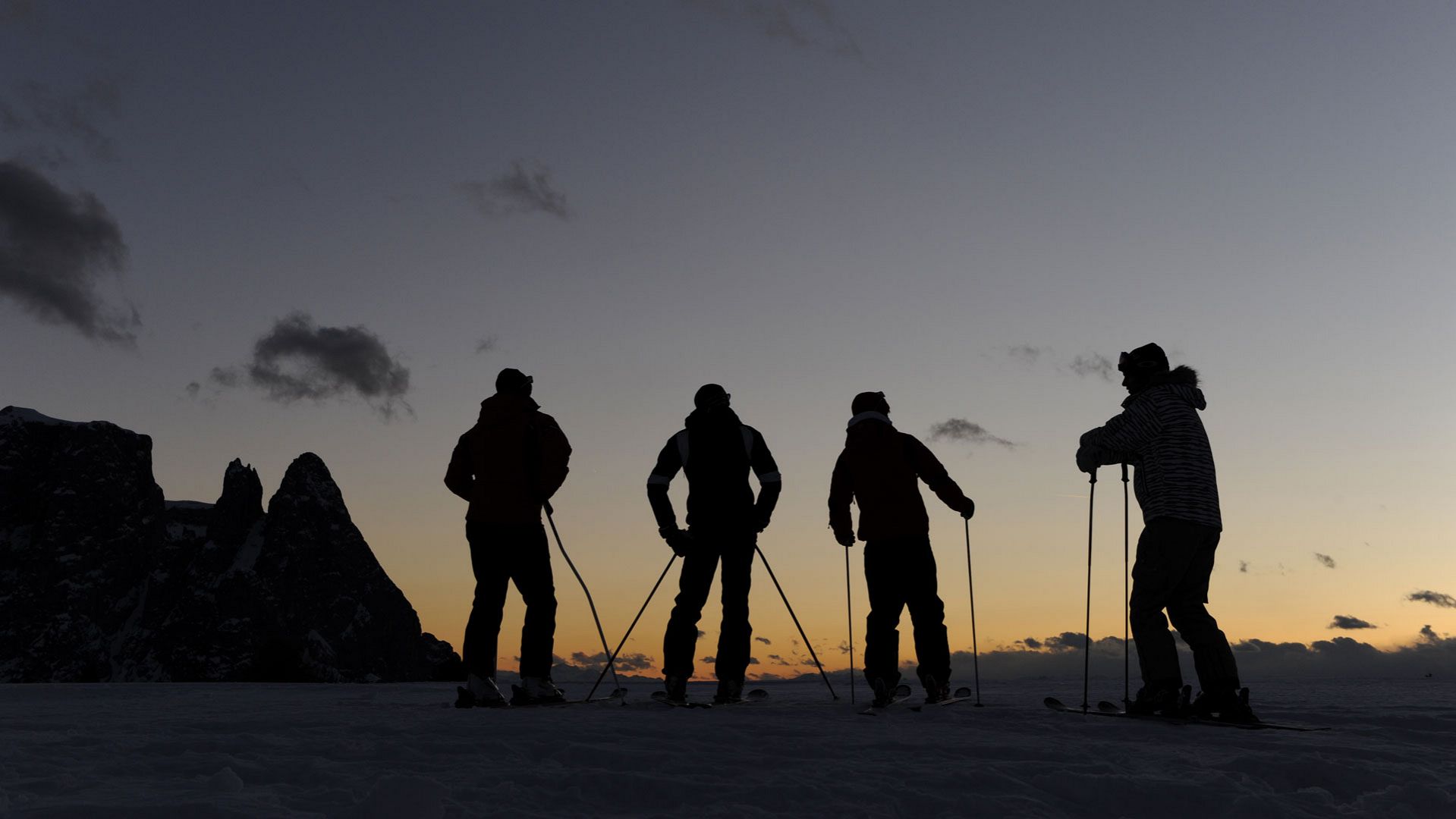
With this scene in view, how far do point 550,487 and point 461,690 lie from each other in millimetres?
1733

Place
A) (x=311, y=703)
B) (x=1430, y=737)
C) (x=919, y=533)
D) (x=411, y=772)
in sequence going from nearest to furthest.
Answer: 1. (x=411, y=772)
2. (x=1430, y=737)
3. (x=919, y=533)
4. (x=311, y=703)

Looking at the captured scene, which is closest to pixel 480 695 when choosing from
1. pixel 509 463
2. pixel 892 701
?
pixel 509 463

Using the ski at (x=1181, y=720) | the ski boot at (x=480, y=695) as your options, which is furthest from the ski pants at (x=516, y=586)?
the ski at (x=1181, y=720)

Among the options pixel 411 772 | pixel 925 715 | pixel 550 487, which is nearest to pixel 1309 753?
pixel 925 715

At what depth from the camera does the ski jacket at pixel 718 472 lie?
8.33 meters

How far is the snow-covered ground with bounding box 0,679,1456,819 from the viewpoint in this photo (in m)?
3.45

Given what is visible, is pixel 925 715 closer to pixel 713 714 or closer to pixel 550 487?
pixel 713 714

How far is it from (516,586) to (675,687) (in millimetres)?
1553

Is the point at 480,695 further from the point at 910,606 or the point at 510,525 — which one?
the point at 910,606

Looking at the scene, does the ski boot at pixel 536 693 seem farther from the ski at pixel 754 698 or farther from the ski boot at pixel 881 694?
the ski boot at pixel 881 694

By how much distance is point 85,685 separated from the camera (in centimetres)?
1283

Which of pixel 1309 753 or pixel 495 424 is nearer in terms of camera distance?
pixel 1309 753

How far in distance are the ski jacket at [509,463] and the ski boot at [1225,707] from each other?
507cm

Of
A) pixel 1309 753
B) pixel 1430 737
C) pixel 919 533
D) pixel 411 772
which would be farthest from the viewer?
pixel 919 533
